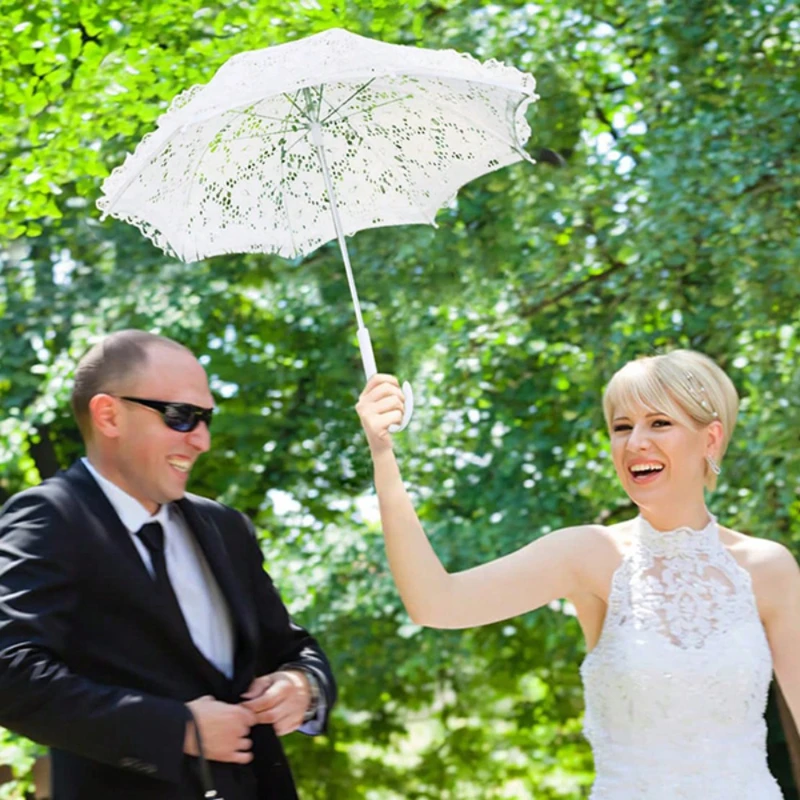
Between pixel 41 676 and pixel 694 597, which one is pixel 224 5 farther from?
pixel 41 676

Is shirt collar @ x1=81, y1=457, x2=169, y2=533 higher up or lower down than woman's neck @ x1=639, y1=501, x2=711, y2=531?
higher up

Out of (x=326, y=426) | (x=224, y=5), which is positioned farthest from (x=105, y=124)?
(x=326, y=426)

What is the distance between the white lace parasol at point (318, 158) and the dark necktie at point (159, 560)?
2.01 feet

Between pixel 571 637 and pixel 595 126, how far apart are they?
124 inches

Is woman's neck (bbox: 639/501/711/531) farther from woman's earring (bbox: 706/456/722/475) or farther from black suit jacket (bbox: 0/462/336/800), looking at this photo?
black suit jacket (bbox: 0/462/336/800)

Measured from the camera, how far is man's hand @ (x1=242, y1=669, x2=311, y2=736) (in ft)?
9.75

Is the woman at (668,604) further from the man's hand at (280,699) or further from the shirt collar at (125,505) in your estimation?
the shirt collar at (125,505)

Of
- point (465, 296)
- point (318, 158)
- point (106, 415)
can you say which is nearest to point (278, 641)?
point (106, 415)

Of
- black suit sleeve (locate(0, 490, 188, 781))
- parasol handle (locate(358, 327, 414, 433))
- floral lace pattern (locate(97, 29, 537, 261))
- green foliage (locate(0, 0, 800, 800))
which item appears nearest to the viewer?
black suit sleeve (locate(0, 490, 188, 781))

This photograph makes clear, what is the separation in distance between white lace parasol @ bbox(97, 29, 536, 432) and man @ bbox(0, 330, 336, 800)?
42cm

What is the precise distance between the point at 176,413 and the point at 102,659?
537mm

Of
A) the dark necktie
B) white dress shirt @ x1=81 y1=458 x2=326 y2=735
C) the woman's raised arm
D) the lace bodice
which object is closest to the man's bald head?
white dress shirt @ x1=81 y1=458 x2=326 y2=735

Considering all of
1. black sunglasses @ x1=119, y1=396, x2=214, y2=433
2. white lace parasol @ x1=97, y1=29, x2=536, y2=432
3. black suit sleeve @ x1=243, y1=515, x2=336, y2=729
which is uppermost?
white lace parasol @ x1=97, y1=29, x2=536, y2=432

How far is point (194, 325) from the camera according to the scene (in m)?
7.98
